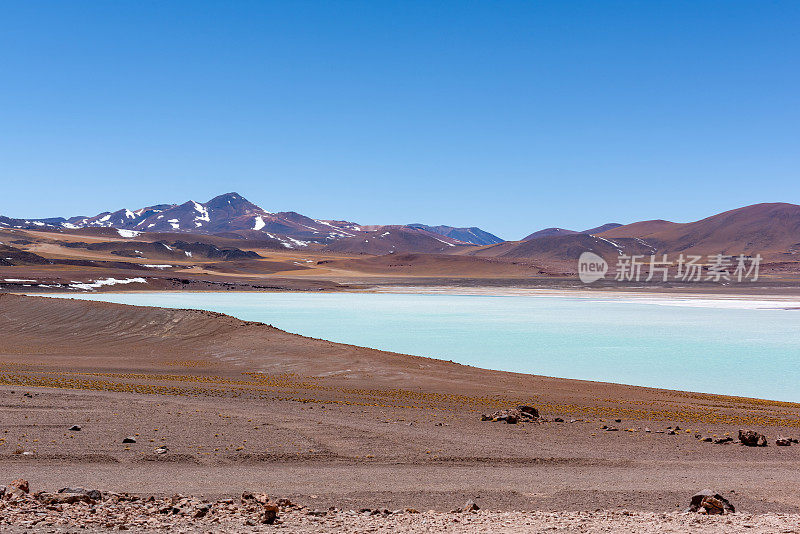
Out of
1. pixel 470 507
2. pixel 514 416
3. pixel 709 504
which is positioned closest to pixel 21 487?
pixel 470 507

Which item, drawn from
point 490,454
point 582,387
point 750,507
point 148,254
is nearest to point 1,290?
point 582,387

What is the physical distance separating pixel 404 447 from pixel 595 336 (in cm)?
2905

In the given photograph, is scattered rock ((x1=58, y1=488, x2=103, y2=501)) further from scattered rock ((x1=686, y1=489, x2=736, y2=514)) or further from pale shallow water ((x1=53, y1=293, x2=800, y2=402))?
pale shallow water ((x1=53, y1=293, x2=800, y2=402))

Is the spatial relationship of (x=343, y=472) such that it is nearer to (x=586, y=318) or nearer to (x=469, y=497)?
(x=469, y=497)

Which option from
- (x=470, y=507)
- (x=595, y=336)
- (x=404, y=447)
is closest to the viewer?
(x=470, y=507)

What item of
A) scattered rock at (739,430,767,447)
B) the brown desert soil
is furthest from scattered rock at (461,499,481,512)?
scattered rock at (739,430,767,447)

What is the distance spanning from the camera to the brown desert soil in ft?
30.6

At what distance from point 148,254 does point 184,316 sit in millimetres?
157298

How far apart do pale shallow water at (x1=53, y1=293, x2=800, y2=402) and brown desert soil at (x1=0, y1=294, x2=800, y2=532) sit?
197 inches

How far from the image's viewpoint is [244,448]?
1233cm

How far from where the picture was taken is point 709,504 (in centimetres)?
873

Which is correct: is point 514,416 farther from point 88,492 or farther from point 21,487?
point 21,487

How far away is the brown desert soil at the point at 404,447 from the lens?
934 cm

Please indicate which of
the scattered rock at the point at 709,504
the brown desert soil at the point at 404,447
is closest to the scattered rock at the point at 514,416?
the brown desert soil at the point at 404,447
